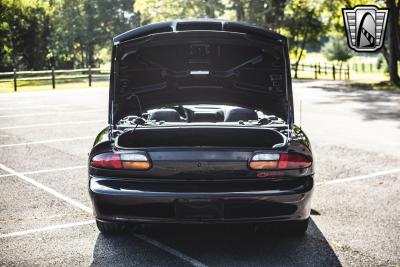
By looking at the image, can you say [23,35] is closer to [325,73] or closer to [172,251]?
[325,73]

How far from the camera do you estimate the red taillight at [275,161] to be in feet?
12.1

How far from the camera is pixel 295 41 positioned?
45219 millimetres

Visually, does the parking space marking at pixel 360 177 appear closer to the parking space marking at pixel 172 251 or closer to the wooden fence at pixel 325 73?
the parking space marking at pixel 172 251

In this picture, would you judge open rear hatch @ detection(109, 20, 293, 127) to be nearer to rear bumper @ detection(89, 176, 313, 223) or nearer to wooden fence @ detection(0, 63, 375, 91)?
rear bumper @ detection(89, 176, 313, 223)

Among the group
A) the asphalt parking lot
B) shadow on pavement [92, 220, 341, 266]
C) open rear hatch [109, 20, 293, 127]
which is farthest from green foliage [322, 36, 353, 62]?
shadow on pavement [92, 220, 341, 266]

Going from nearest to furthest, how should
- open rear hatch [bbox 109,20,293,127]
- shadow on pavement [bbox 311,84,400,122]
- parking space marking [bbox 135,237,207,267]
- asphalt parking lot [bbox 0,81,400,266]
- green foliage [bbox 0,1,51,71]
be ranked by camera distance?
parking space marking [bbox 135,237,207,267] < asphalt parking lot [bbox 0,81,400,266] < open rear hatch [bbox 109,20,293,127] < shadow on pavement [bbox 311,84,400,122] < green foliage [bbox 0,1,51,71]

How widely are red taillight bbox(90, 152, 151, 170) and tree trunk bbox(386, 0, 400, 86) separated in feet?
76.7

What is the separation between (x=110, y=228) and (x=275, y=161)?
1.67m

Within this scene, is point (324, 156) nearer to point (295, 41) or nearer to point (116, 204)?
point (116, 204)

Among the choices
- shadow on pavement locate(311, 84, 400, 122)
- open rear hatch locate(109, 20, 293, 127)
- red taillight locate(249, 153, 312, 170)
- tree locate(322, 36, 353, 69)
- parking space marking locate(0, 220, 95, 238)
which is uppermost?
tree locate(322, 36, 353, 69)

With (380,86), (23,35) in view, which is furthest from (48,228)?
(23,35)

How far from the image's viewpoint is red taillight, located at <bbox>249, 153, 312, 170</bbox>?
367 centimetres

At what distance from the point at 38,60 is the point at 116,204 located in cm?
4393

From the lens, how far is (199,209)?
363 cm
